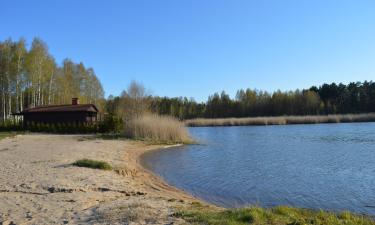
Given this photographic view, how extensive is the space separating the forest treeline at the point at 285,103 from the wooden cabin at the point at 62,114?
35.8m

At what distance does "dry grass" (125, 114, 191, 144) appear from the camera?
30734mm

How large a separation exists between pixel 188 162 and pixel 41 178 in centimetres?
930

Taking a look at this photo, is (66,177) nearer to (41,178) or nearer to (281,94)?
(41,178)

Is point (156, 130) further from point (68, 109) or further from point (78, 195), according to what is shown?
point (78, 195)

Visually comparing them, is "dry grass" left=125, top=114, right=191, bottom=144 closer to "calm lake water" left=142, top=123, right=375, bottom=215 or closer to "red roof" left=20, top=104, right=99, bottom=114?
"calm lake water" left=142, top=123, right=375, bottom=215

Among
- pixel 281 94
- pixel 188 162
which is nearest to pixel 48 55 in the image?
pixel 188 162

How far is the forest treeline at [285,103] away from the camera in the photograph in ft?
274

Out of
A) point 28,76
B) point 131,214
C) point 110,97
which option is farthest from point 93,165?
point 110,97

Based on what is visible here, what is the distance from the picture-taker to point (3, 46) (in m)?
46.3

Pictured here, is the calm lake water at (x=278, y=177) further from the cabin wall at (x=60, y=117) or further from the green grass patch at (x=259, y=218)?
the cabin wall at (x=60, y=117)

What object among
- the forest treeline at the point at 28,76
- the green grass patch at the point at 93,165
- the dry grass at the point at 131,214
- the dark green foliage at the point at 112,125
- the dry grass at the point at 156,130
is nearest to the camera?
the dry grass at the point at 131,214

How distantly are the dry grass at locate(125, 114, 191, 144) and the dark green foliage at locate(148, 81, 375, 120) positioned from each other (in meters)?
43.7

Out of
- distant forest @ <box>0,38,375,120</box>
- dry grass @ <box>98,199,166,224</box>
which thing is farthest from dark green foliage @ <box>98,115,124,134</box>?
dry grass @ <box>98,199,166,224</box>

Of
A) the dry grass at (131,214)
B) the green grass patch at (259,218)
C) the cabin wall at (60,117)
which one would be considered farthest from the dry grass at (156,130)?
the green grass patch at (259,218)
